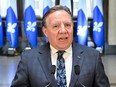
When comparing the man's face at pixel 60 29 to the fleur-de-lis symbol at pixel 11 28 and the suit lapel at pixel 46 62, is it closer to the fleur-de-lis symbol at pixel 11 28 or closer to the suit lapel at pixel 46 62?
the suit lapel at pixel 46 62

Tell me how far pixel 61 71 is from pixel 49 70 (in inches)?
3.0

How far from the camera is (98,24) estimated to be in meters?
4.31

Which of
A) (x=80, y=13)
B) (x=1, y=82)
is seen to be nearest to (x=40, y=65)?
(x=1, y=82)

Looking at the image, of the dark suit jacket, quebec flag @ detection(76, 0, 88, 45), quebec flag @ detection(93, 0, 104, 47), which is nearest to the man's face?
the dark suit jacket

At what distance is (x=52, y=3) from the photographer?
4.27 m

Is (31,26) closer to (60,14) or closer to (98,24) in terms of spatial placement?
(98,24)

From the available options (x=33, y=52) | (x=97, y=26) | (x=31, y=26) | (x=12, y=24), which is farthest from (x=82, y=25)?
(x=33, y=52)

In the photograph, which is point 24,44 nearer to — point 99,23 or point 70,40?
point 99,23

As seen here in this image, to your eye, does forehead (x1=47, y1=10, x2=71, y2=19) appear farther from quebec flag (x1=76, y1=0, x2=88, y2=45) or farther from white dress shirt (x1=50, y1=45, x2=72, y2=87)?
quebec flag (x1=76, y1=0, x2=88, y2=45)

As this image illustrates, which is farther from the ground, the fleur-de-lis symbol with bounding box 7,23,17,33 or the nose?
the nose

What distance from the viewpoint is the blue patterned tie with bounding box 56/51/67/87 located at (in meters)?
1.71

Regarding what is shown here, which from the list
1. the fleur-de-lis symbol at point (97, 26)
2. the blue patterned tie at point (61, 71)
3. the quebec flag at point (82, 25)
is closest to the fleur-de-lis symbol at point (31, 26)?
the quebec flag at point (82, 25)

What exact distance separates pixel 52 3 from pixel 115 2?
987 millimetres

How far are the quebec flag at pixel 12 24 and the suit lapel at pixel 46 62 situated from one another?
8.31ft
